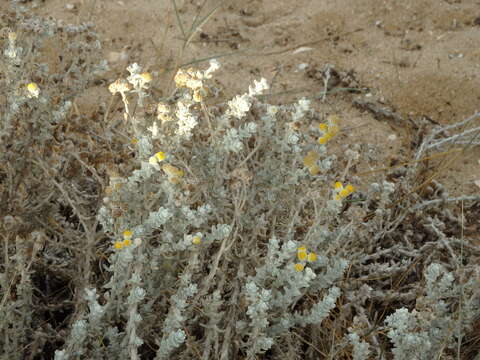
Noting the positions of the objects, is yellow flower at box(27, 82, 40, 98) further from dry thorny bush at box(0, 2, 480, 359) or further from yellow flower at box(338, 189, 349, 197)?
yellow flower at box(338, 189, 349, 197)

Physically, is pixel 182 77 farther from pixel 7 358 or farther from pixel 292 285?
pixel 7 358

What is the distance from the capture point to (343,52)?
147 inches

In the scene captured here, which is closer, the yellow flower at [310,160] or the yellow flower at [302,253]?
the yellow flower at [302,253]

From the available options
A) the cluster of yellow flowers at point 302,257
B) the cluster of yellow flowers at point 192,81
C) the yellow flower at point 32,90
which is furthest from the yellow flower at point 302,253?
the yellow flower at point 32,90

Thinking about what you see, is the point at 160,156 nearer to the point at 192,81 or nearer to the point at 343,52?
the point at 192,81

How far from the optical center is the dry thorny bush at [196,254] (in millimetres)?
1747

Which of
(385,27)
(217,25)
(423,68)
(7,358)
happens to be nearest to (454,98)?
(423,68)

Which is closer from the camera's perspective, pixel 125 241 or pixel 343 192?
pixel 125 241

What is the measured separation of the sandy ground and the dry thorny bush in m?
0.59

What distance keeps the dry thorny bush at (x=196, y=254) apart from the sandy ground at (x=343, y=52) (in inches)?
23.1

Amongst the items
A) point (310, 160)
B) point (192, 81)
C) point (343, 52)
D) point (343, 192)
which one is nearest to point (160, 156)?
point (192, 81)

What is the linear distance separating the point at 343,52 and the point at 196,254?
2.38m

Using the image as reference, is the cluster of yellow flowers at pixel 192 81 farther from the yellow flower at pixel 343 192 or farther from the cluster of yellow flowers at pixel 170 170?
the yellow flower at pixel 343 192

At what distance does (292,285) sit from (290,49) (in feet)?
7.11
